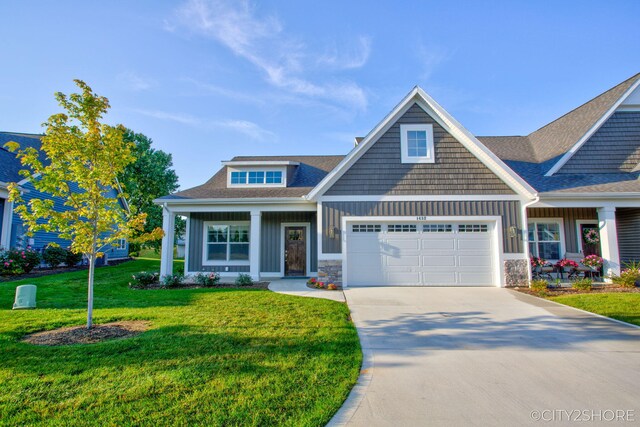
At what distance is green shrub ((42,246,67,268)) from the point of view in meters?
14.7

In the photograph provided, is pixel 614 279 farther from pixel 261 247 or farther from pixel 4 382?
pixel 4 382

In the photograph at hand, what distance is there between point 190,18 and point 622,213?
15.9 metres

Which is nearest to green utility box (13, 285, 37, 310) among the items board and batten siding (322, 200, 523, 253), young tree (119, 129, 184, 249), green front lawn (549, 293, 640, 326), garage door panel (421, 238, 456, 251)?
board and batten siding (322, 200, 523, 253)

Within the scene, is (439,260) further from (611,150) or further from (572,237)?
(611,150)

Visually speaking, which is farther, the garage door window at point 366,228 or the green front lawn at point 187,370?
the garage door window at point 366,228

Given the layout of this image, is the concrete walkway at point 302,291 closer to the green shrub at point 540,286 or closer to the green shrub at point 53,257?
the green shrub at point 540,286

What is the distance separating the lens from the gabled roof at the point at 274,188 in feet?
Result: 39.0

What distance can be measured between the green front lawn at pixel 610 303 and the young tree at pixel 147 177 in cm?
2377

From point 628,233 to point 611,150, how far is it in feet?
10.3

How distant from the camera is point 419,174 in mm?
10555

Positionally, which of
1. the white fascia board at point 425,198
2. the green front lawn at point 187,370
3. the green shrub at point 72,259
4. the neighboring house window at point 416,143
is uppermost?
the neighboring house window at point 416,143

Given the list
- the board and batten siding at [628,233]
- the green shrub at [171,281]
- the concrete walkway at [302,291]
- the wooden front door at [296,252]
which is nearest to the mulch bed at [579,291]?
the board and batten siding at [628,233]

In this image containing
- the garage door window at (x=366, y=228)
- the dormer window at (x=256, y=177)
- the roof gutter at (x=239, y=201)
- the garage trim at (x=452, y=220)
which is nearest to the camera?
the garage trim at (x=452, y=220)

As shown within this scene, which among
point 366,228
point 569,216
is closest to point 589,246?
point 569,216
